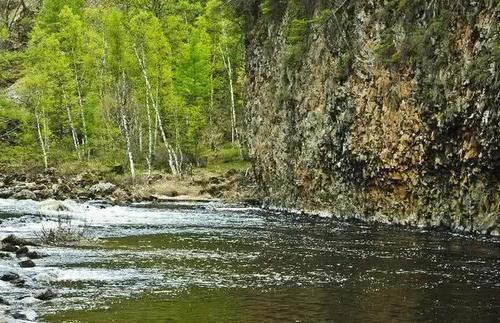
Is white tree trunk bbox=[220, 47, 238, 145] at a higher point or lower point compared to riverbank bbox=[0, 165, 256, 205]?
higher

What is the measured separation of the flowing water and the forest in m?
29.9

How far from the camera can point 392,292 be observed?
45.4ft

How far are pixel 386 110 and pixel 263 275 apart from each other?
14302mm

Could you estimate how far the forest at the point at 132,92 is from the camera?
2178 inches

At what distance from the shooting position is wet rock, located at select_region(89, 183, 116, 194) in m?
44.7

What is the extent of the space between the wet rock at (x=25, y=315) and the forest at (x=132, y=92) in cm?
A: 4243

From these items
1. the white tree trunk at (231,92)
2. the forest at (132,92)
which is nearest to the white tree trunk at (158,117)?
the forest at (132,92)

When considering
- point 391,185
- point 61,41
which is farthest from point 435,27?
point 61,41

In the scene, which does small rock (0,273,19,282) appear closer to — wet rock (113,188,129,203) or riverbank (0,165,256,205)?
riverbank (0,165,256,205)

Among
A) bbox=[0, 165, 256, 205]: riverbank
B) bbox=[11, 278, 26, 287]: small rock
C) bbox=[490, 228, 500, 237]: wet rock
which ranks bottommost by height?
bbox=[0, 165, 256, 205]: riverbank

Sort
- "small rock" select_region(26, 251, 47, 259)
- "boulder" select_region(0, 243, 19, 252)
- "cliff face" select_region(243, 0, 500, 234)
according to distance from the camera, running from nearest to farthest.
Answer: "small rock" select_region(26, 251, 47, 259) → "boulder" select_region(0, 243, 19, 252) → "cliff face" select_region(243, 0, 500, 234)

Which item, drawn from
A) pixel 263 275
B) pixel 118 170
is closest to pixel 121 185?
pixel 118 170

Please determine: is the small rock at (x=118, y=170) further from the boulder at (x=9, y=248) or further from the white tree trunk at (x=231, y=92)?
the boulder at (x=9, y=248)

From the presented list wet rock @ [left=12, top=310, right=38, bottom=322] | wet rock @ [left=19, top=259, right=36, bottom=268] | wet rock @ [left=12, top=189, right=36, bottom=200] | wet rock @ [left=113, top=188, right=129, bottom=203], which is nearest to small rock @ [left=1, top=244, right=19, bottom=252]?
wet rock @ [left=19, top=259, right=36, bottom=268]
